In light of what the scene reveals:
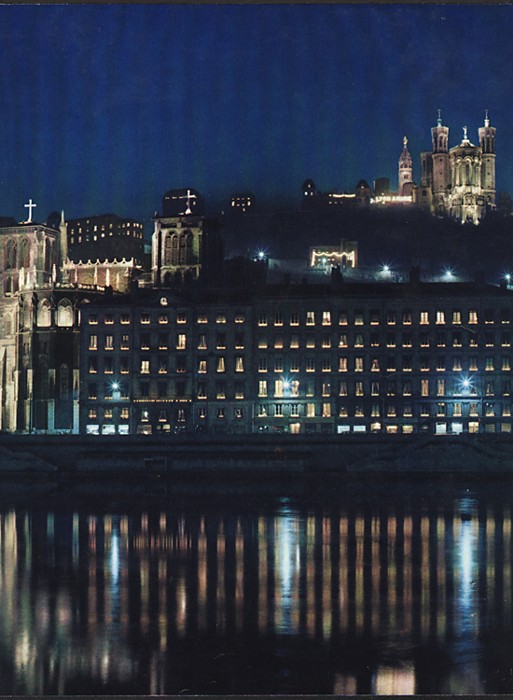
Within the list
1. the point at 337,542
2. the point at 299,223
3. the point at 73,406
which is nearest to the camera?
the point at 337,542

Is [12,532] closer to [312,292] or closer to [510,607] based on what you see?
[510,607]

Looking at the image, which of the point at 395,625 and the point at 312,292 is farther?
the point at 312,292

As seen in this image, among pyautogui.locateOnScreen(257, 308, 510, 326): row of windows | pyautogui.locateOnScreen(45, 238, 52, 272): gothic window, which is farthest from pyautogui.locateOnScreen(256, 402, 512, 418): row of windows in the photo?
pyautogui.locateOnScreen(45, 238, 52, 272): gothic window

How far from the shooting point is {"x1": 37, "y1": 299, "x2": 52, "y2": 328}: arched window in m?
85.6

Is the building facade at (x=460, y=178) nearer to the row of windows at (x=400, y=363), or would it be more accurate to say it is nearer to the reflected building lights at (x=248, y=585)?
the row of windows at (x=400, y=363)

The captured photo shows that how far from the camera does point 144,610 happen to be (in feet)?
97.3

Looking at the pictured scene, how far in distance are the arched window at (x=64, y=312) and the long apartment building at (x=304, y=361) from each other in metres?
8.72

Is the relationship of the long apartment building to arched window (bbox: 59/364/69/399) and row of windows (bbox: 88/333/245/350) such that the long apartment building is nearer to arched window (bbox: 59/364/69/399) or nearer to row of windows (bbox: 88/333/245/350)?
row of windows (bbox: 88/333/245/350)

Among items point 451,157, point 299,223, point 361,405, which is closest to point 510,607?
point 361,405

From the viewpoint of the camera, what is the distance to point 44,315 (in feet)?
283

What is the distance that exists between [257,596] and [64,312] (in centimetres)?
5578

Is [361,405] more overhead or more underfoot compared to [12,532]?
more overhead

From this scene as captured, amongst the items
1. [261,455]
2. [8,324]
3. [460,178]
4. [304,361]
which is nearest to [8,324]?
Answer: [8,324]

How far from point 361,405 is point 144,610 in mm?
45752
